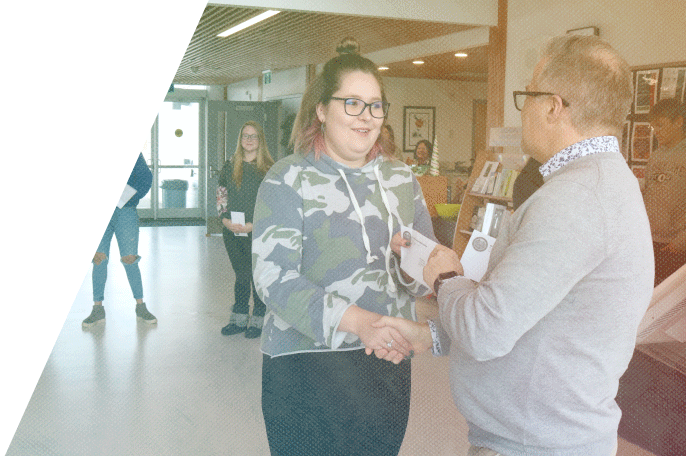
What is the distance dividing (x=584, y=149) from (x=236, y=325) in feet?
14.0


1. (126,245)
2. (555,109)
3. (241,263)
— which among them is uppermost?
(555,109)

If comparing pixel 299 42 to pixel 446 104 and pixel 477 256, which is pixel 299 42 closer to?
pixel 446 104

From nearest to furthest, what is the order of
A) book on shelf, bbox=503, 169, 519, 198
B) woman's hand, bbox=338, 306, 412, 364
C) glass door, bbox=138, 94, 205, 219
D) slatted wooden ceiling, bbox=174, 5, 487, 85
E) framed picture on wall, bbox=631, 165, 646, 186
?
woman's hand, bbox=338, 306, 412, 364
framed picture on wall, bbox=631, 165, 646, 186
book on shelf, bbox=503, 169, 519, 198
slatted wooden ceiling, bbox=174, 5, 487, 85
glass door, bbox=138, 94, 205, 219

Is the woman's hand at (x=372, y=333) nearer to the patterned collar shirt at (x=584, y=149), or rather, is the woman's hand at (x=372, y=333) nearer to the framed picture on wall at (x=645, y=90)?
the patterned collar shirt at (x=584, y=149)

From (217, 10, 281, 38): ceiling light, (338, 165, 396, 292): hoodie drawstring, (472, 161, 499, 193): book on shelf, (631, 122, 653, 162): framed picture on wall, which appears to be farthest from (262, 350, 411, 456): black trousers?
(217, 10, 281, 38): ceiling light

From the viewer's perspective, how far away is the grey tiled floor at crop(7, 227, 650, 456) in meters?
3.10

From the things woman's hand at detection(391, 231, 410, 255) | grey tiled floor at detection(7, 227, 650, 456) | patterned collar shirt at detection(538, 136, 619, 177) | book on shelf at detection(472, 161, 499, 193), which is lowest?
grey tiled floor at detection(7, 227, 650, 456)

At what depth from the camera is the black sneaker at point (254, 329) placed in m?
4.93

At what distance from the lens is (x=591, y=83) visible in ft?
3.59

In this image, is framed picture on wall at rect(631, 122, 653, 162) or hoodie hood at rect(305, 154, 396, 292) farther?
framed picture on wall at rect(631, 122, 653, 162)

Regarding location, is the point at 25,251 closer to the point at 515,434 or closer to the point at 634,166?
the point at 515,434

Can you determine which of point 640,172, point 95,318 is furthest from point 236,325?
point 640,172

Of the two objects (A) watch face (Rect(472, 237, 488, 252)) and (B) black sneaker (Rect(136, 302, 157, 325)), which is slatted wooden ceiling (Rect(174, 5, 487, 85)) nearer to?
(B) black sneaker (Rect(136, 302, 157, 325))

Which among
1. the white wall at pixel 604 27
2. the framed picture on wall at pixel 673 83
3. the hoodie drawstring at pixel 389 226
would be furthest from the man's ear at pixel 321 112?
the white wall at pixel 604 27
